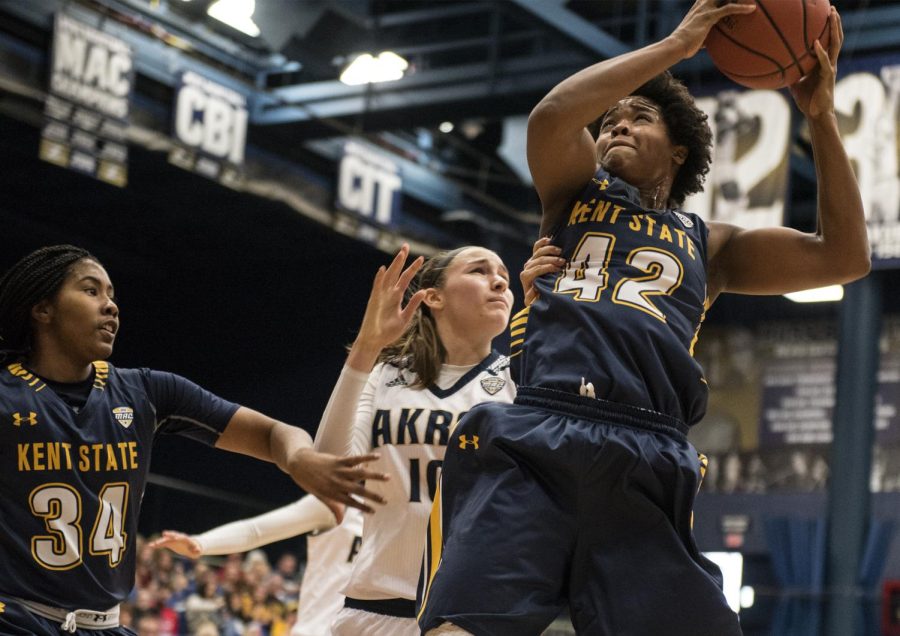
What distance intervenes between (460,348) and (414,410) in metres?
0.33

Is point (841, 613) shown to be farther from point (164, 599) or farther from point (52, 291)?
point (52, 291)

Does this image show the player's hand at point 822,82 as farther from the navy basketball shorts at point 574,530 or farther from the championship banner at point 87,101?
the championship banner at point 87,101

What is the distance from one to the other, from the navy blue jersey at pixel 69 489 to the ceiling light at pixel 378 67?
10.1 m

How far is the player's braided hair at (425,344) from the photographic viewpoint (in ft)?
14.0

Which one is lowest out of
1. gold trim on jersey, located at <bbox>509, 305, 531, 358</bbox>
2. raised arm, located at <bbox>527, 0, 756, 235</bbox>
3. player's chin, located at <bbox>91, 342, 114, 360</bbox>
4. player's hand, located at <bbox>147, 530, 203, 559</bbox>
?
player's hand, located at <bbox>147, 530, 203, 559</bbox>

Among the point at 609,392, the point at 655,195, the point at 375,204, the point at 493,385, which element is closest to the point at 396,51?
the point at 375,204

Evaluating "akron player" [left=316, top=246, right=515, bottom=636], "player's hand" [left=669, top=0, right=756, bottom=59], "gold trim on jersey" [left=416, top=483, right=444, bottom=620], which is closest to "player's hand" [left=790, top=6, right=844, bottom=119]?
"player's hand" [left=669, top=0, right=756, bottom=59]

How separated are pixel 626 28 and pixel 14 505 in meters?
12.5

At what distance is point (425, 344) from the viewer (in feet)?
14.2

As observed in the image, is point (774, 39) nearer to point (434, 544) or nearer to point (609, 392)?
point (609, 392)

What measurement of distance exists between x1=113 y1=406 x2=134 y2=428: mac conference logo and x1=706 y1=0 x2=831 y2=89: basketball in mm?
1830

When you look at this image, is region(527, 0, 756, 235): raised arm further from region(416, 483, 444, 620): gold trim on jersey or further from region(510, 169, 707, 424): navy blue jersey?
region(416, 483, 444, 620): gold trim on jersey

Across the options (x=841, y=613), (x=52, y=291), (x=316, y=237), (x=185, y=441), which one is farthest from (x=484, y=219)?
(x=52, y=291)

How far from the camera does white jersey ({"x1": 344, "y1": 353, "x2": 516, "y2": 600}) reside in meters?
4.00
